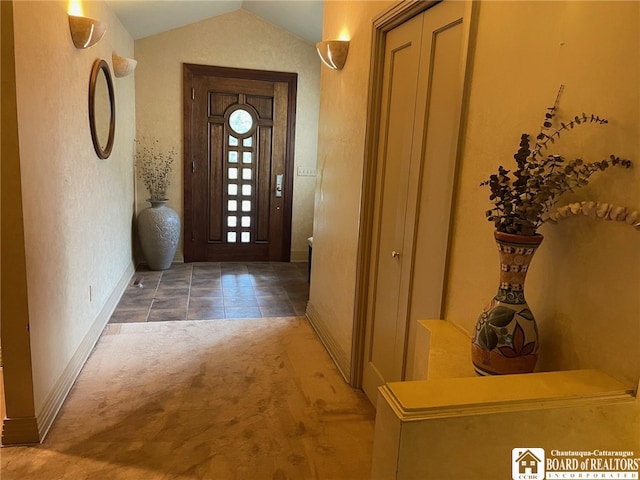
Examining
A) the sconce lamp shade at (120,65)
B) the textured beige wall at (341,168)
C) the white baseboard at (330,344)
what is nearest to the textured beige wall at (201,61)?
the sconce lamp shade at (120,65)

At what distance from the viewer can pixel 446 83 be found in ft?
6.11

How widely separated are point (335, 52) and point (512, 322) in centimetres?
226

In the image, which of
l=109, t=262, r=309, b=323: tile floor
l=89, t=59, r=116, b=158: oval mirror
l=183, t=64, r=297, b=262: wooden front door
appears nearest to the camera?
l=89, t=59, r=116, b=158: oval mirror

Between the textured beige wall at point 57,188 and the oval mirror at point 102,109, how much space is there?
70 mm

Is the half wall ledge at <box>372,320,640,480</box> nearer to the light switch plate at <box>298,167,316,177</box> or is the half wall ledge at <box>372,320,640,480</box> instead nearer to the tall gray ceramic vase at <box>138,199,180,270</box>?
the tall gray ceramic vase at <box>138,199,180,270</box>

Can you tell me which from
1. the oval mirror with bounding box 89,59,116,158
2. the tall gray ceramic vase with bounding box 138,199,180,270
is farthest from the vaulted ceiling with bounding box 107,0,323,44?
the tall gray ceramic vase with bounding box 138,199,180,270

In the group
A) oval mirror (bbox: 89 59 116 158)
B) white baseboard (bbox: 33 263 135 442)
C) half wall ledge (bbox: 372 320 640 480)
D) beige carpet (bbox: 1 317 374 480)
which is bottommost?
beige carpet (bbox: 1 317 374 480)

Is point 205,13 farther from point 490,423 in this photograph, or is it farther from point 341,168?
point 490,423

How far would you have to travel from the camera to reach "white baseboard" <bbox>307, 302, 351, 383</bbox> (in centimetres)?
288

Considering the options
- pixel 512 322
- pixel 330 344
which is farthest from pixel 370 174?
pixel 512 322

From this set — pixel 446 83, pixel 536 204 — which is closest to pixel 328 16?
pixel 446 83

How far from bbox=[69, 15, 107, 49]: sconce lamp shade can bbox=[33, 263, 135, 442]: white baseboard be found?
1.75 m

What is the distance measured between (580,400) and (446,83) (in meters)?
1.28

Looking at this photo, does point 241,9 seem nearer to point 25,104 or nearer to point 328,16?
point 328,16
